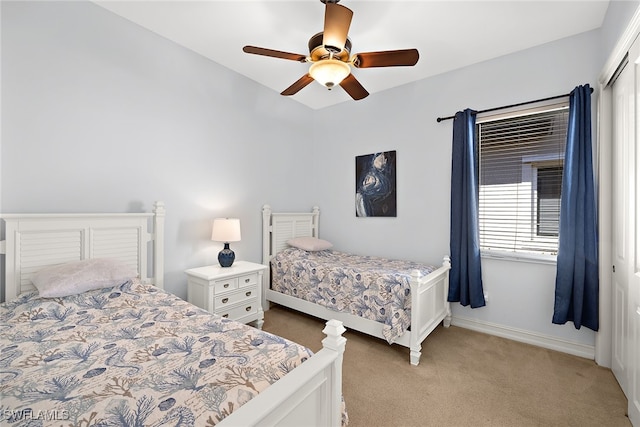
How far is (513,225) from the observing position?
2.79m

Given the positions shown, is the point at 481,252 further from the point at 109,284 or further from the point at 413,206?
the point at 109,284

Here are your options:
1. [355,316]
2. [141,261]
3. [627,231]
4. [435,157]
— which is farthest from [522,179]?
[141,261]

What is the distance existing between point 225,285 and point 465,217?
2.42 meters

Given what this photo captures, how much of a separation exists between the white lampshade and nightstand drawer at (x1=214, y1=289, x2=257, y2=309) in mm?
508

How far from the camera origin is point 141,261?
93.4 inches

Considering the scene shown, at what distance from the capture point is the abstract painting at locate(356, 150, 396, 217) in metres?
3.53

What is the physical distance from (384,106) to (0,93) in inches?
133

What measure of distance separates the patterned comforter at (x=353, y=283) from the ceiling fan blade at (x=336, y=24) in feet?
6.06

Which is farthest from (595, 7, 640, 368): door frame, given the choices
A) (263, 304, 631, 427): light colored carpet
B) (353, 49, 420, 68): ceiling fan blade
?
(353, 49, 420, 68): ceiling fan blade

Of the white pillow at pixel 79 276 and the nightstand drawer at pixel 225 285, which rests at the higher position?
the white pillow at pixel 79 276

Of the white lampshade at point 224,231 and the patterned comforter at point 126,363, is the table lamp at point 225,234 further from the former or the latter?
the patterned comforter at point 126,363

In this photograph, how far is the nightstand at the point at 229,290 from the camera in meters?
2.52

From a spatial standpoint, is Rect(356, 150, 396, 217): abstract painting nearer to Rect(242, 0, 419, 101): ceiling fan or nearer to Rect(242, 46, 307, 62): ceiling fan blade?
Rect(242, 0, 419, 101): ceiling fan

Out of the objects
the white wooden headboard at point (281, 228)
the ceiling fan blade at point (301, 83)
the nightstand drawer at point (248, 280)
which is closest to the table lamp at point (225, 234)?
the nightstand drawer at point (248, 280)
